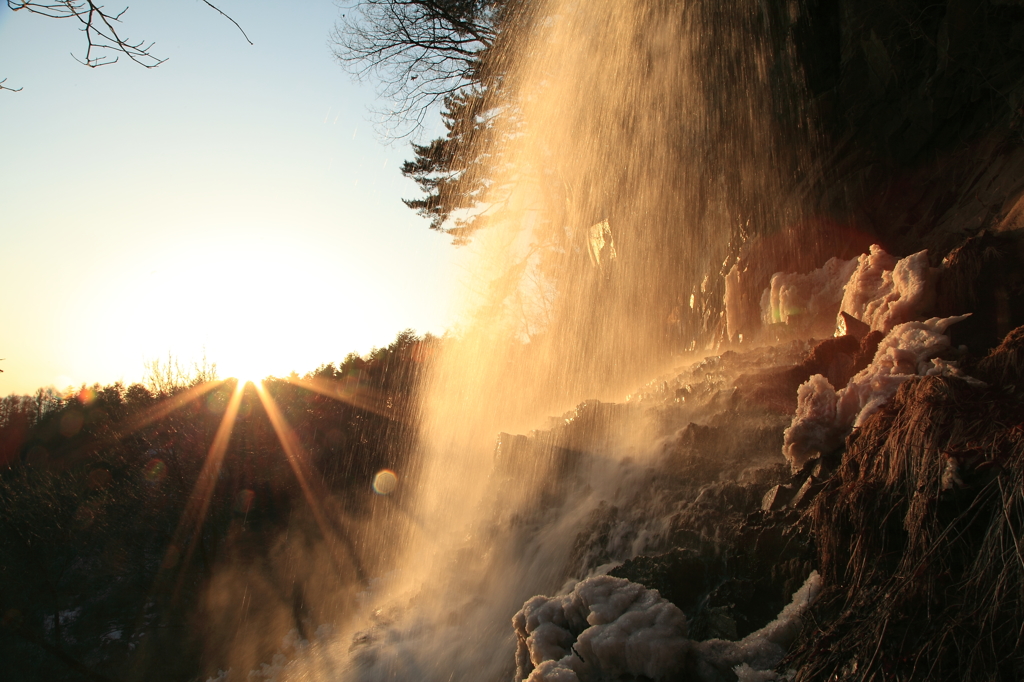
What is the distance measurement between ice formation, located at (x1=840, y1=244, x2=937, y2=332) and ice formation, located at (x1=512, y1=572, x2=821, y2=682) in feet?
7.88

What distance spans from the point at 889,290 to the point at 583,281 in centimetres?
1039

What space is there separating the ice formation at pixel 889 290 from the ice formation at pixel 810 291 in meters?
1.01

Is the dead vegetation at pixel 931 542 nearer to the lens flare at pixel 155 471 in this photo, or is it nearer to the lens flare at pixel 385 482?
the lens flare at pixel 385 482

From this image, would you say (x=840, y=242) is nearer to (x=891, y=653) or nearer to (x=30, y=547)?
(x=891, y=653)

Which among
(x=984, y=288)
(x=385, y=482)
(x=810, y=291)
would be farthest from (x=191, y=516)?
(x=984, y=288)

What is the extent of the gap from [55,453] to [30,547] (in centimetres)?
571

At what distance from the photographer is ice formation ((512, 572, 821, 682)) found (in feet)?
9.13

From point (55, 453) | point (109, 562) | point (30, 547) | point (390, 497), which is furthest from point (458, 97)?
point (55, 453)

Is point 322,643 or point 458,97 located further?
point 458,97

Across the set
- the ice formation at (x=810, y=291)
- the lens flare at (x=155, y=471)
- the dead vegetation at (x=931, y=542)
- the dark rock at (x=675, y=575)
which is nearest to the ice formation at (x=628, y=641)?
the dead vegetation at (x=931, y=542)

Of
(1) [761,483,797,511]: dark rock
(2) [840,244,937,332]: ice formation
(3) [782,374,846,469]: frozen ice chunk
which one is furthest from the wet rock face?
(1) [761,483,797,511]: dark rock

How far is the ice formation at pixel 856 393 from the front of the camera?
353cm

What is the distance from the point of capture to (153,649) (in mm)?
12852

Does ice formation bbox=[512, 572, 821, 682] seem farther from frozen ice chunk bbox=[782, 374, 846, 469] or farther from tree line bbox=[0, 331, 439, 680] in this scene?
tree line bbox=[0, 331, 439, 680]
